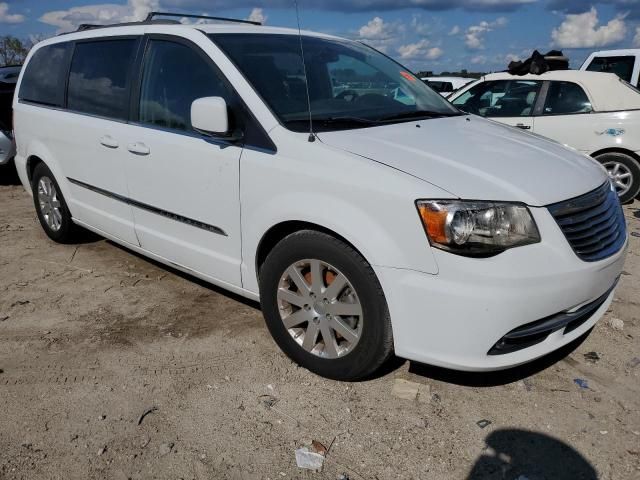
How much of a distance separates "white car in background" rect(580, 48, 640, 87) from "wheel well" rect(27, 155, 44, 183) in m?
9.18

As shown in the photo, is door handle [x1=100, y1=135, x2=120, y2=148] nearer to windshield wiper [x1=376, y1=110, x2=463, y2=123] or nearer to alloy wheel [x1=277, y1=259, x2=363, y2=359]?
alloy wheel [x1=277, y1=259, x2=363, y2=359]

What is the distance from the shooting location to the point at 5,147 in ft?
25.6

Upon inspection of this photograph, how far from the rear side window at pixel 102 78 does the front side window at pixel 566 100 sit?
5065 mm

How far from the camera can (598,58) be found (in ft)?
33.7

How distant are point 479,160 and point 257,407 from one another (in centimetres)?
161

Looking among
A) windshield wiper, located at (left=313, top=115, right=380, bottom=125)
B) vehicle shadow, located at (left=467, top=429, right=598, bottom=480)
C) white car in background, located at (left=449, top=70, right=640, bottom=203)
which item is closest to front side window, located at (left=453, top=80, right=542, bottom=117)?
white car in background, located at (left=449, top=70, right=640, bottom=203)

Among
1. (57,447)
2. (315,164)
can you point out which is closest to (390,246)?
(315,164)

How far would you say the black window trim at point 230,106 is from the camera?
293 centimetres

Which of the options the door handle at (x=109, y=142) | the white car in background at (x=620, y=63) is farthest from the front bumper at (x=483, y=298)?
the white car in background at (x=620, y=63)

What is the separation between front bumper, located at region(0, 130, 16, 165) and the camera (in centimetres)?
779

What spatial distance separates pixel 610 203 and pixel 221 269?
2161mm

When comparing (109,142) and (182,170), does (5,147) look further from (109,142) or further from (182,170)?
(182,170)

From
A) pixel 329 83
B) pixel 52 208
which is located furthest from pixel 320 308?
pixel 52 208

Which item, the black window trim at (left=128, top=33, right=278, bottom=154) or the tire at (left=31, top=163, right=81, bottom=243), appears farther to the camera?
the tire at (left=31, top=163, right=81, bottom=243)
